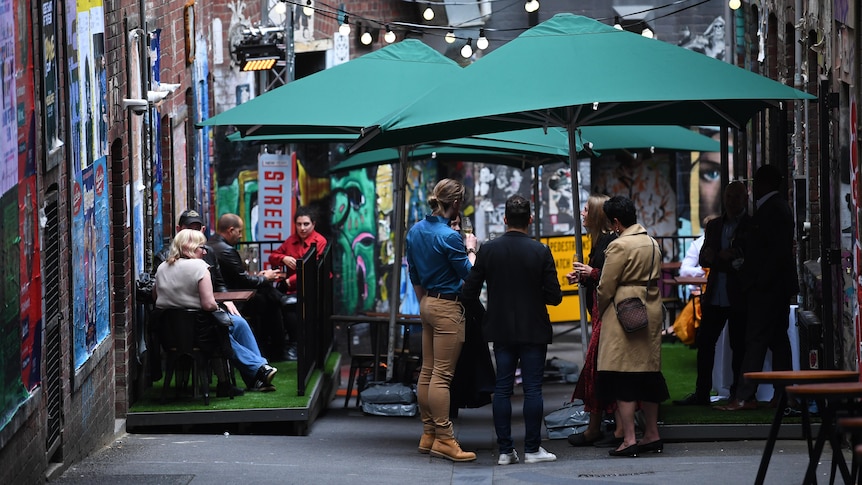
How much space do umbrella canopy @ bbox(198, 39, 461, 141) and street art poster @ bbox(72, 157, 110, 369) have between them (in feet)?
4.32

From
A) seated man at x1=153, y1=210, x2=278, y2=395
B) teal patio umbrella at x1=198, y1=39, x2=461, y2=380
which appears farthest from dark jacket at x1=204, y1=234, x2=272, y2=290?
teal patio umbrella at x1=198, y1=39, x2=461, y2=380

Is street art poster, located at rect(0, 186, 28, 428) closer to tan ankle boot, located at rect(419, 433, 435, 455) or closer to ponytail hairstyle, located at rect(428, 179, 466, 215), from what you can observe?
ponytail hairstyle, located at rect(428, 179, 466, 215)

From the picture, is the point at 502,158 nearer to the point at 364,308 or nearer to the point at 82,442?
the point at 364,308

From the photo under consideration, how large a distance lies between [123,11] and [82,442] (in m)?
3.70

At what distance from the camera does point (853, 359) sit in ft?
32.2

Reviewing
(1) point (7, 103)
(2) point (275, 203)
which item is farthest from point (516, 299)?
(2) point (275, 203)

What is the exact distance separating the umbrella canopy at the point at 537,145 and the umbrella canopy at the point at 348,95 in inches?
31.9

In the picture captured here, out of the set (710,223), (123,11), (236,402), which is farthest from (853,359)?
(123,11)

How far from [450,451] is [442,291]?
1.05 m

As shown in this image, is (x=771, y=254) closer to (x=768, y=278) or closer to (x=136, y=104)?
(x=768, y=278)

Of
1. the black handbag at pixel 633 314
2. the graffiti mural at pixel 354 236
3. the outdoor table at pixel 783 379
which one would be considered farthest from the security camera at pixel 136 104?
the graffiti mural at pixel 354 236

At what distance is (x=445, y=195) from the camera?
923 cm

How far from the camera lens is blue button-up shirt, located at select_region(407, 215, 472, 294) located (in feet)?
30.2

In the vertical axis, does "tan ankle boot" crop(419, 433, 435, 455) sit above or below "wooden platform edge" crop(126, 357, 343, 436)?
below
